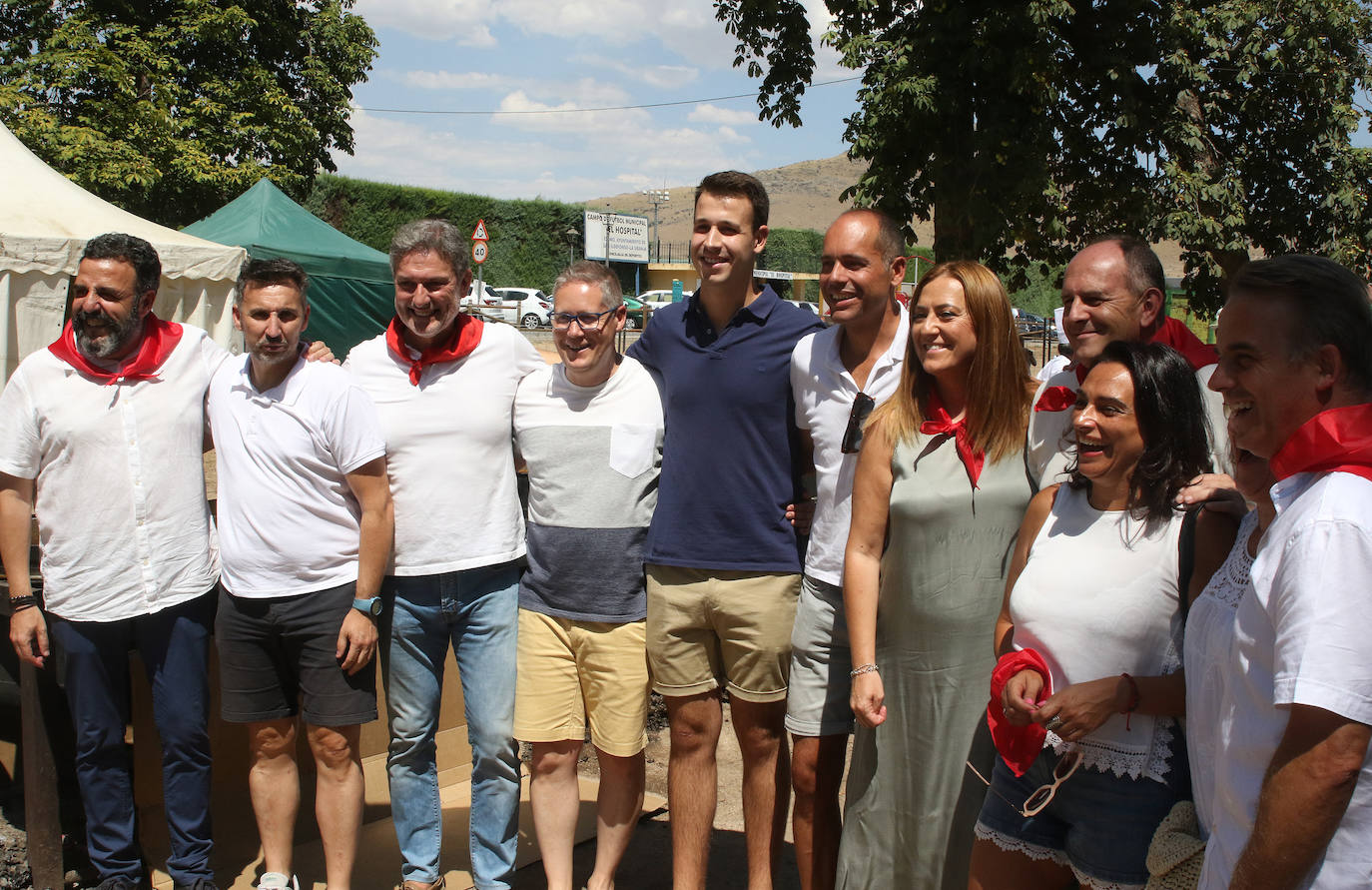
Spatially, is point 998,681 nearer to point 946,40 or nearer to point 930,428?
point 930,428

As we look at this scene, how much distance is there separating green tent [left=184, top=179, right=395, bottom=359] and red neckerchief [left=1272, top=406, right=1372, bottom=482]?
38.0 ft

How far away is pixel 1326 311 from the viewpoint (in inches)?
58.2

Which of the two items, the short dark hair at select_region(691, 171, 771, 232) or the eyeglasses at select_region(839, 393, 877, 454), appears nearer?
the eyeglasses at select_region(839, 393, 877, 454)

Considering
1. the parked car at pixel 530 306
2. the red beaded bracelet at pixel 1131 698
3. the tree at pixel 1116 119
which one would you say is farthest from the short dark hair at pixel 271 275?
the parked car at pixel 530 306

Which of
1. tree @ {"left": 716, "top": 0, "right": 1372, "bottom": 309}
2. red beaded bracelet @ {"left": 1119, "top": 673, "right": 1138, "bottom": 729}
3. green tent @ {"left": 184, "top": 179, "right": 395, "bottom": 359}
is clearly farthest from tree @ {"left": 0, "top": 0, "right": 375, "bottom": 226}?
red beaded bracelet @ {"left": 1119, "top": 673, "right": 1138, "bottom": 729}

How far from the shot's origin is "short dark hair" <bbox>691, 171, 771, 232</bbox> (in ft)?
10.3

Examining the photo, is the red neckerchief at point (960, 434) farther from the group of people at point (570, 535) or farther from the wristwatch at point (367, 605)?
the wristwatch at point (367, 605)

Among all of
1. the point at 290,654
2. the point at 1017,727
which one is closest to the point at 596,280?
the point at 290,654

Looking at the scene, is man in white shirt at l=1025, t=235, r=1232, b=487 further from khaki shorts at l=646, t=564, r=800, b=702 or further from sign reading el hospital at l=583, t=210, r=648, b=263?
sign reading el hospital at l=583, t=210, r=648, b=263

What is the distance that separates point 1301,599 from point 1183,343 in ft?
5.23

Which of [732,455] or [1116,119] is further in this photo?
[1116,119]

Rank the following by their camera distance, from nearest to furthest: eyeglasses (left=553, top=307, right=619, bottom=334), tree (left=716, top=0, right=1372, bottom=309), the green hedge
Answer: eyeglasses (left=553, top=307, right=619, bottom=334) < tree (left=716, top=0, right=1372, bottom=309) < the green hedge

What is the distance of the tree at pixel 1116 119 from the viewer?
25.8ft

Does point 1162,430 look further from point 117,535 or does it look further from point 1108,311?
point 117,535
